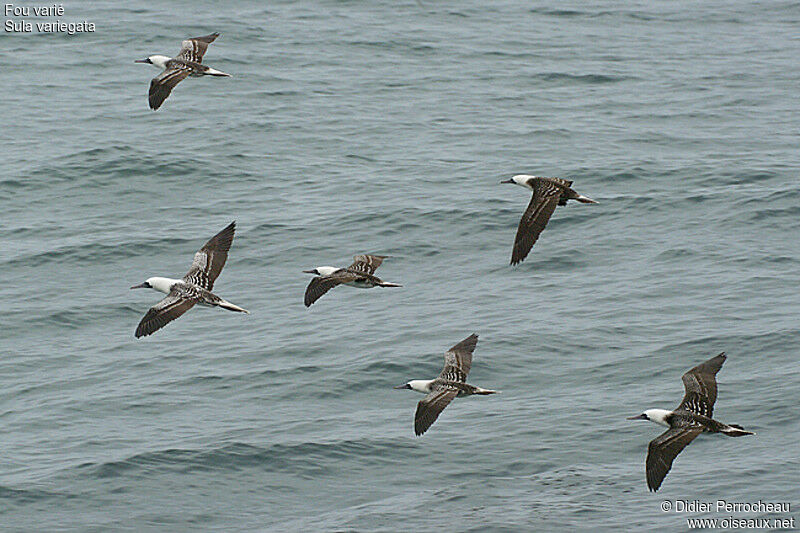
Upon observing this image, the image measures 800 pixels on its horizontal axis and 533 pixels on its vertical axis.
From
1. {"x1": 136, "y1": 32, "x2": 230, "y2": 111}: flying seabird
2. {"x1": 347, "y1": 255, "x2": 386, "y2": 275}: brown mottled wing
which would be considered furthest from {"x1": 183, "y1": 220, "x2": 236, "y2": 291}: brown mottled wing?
{"x1": 136, "y1": 32, "x2": 230, "y2": 111}: flying seabird

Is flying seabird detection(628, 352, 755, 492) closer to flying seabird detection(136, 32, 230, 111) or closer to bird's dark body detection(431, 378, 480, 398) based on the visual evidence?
bird's dark body detection(431, 378, 480, 398)

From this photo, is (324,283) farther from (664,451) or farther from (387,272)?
(387,272)

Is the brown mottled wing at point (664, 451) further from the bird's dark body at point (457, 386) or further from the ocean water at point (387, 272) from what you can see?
the bird's dark body at point (457, 386)

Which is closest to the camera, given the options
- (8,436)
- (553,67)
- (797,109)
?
(8,436)

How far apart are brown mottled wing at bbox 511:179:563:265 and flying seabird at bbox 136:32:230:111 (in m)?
4.61

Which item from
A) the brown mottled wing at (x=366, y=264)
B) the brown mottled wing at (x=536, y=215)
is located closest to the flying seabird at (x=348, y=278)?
the brown mottled wing at (x=366, y=264)

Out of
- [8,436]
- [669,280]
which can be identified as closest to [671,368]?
[669,280]

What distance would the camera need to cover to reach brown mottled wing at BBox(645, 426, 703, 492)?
52.3ft

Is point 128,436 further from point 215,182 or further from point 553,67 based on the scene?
point 553,67

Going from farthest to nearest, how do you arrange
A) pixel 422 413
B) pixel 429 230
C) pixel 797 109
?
pixel 797 109, pixel 429 230, pixel 422 413

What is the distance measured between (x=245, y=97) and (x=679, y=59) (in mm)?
12177

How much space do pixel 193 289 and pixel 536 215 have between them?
14.5 feet

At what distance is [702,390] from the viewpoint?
1719 centimetres

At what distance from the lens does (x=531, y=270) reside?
1027 inches
